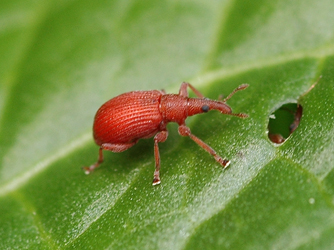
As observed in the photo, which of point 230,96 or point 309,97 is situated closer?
point 309,97

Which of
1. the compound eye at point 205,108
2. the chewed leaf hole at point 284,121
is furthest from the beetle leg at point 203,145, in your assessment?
the chewed leaf hole at point 284,121

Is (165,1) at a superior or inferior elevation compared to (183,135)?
superior

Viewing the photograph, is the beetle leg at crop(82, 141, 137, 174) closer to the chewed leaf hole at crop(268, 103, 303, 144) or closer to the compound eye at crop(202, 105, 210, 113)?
the compound eye at crop(202, 105, 210, 113)

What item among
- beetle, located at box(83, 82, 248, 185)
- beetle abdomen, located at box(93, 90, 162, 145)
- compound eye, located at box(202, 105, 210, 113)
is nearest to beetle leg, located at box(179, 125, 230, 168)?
beetle, located at box(83, 82, 248, 185)

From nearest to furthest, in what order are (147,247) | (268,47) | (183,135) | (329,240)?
(329,240) < (147,247) < (183,135) < (268,47)

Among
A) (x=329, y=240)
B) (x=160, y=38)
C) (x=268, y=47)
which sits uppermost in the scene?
(x=160, y=38)

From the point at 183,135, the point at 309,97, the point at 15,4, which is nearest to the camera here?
the point at 309,97

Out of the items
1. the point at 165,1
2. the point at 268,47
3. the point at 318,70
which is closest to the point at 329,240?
the point at 318,70

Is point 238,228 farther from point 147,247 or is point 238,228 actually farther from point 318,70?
Result: point 318,70
